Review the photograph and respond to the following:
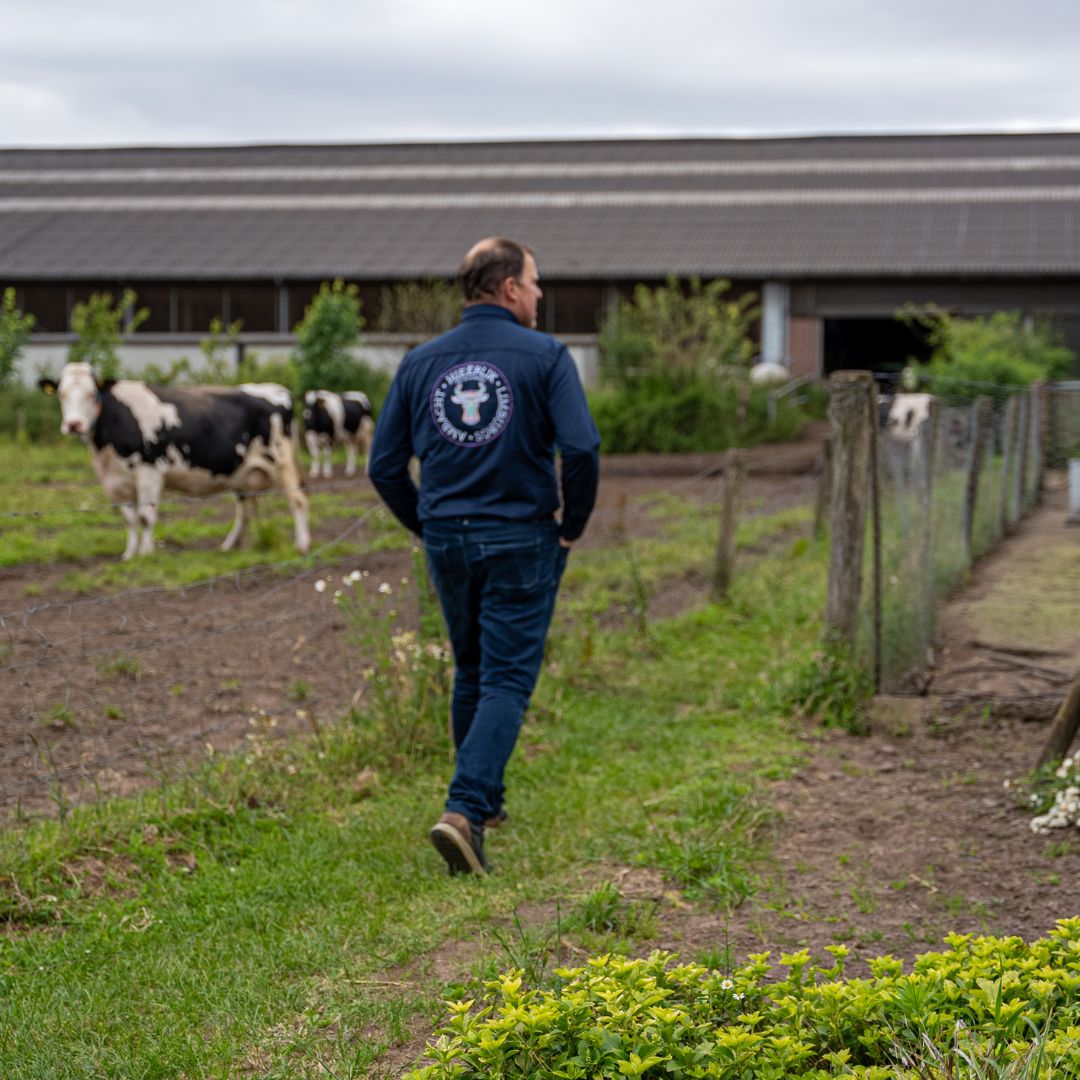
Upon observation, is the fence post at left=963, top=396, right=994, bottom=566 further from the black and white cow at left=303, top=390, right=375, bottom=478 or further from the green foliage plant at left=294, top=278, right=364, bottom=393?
the green foliage plant at left=294, top=278, right=364, bottom=393

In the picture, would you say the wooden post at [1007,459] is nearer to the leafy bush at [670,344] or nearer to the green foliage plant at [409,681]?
the green foliage plant at [409,681]

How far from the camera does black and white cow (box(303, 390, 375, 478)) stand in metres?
20.1

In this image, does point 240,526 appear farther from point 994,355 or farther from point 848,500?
point 994,355

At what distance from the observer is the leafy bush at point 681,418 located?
73.2 feet

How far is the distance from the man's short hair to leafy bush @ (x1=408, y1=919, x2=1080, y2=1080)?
2.39 m

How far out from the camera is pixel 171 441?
468 inches

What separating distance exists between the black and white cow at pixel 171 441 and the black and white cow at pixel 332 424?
7.25m

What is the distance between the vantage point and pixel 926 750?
19.4 feet

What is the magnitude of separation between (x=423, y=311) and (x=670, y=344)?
6391mm

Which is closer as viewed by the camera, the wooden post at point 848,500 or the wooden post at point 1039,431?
the wooden post at point 848,500

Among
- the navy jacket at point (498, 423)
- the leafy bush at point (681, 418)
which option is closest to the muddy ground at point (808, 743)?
the navy jacket at point (498, 423)

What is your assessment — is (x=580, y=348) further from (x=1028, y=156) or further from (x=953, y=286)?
(x=1028, y=156)

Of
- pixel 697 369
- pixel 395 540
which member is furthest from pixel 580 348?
pixel 395 540

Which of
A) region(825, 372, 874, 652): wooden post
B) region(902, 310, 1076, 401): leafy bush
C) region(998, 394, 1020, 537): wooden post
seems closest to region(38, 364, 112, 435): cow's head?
region(825, 372, 874, 652): wooden post
